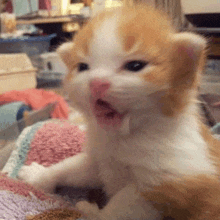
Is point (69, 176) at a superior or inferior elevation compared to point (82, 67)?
inferior

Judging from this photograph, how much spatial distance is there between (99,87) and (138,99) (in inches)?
2.2

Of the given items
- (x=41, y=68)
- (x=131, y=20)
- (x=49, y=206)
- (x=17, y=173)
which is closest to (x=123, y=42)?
(x=131, y=20)

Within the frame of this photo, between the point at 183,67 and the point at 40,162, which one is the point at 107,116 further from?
the point at 40,162

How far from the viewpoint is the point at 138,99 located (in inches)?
14.0

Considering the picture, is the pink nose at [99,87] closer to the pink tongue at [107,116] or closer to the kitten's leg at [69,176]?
the pink tongue at [107,116]

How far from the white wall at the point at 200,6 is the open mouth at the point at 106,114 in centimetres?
40

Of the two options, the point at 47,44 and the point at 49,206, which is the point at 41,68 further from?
the point at 49,206

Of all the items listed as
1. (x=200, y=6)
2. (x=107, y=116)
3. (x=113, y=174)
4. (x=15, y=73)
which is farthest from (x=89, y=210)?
(x=15, y=73)

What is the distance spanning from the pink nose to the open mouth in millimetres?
20

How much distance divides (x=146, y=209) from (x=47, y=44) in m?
1.38

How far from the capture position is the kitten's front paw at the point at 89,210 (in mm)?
465

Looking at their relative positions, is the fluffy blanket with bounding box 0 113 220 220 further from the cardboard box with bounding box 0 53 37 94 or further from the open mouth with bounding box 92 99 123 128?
the cardboard box with bounding box 0 53 37 94

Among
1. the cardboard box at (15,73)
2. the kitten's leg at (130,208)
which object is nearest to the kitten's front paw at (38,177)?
the kitten's leg at (130,208)

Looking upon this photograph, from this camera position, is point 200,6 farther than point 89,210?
Yes
